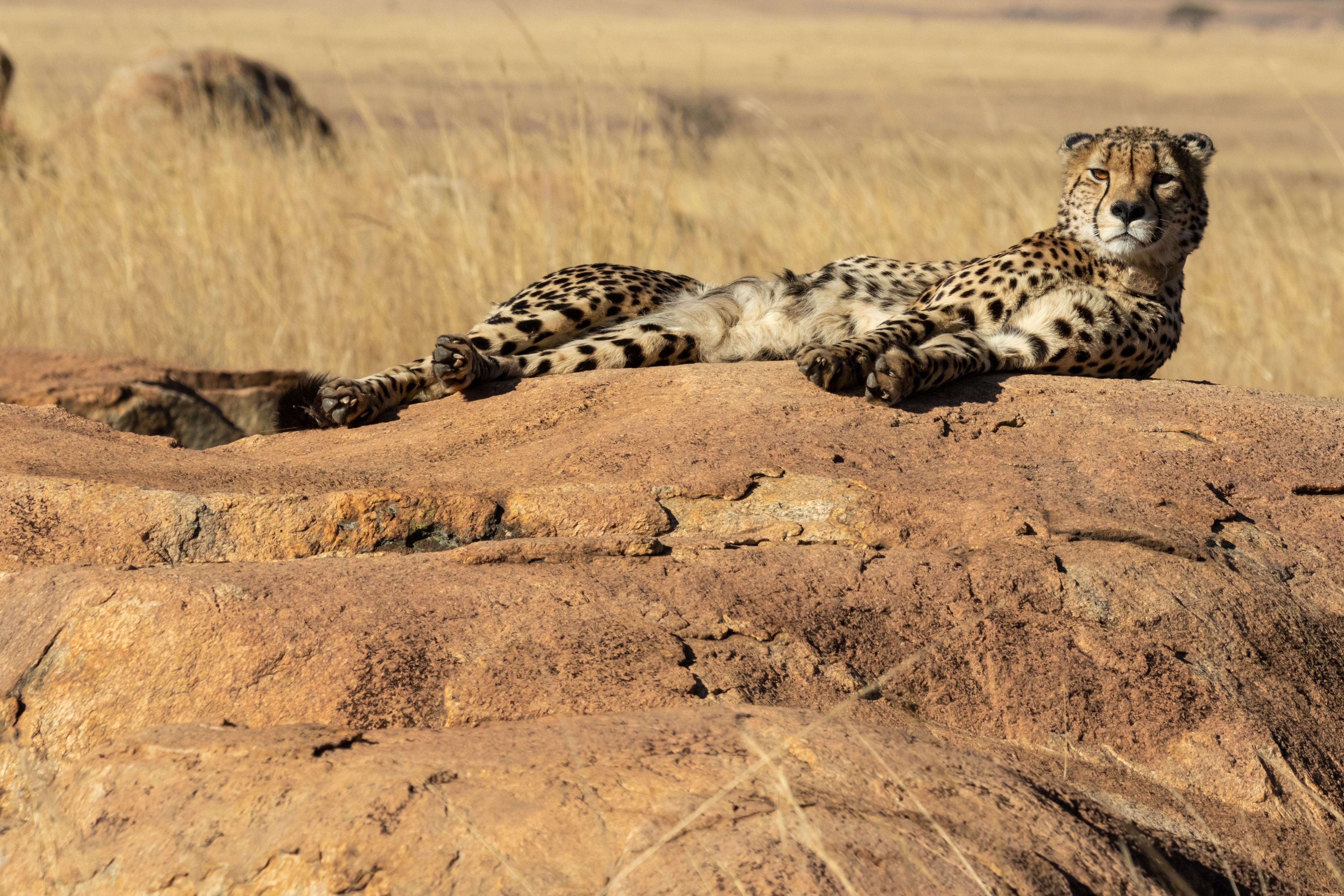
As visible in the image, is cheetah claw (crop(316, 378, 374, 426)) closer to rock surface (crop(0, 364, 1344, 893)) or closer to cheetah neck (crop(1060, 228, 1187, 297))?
rock surface (crop(0, 364, 1344, 893))

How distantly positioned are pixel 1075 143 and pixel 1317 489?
5.23 feet

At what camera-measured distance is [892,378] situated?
3.12 m

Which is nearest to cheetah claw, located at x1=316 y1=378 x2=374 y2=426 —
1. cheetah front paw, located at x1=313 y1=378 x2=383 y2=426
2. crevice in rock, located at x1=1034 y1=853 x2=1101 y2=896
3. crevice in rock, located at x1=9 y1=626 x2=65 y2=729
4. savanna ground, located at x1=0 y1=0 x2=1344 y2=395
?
cheetah front paw, located at x1=313 y1=378 x2=383 y2=426

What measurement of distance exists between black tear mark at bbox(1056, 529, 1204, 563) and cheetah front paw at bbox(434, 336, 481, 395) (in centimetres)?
180

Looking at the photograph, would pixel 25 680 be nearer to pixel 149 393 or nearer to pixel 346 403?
pixel 346 403

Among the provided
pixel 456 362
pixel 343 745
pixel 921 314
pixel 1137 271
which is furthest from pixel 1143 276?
pixel 343 745

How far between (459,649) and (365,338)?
13.3 feet

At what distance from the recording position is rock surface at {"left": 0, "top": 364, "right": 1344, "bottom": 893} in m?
1.61

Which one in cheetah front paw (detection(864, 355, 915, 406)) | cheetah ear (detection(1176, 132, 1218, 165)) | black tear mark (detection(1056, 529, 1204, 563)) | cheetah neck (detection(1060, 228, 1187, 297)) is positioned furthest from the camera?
cheetah ear (detection(1176, 132, 1218, 165))

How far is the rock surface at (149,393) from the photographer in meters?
4.13

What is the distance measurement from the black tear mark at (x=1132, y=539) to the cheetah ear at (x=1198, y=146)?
6.52 ft

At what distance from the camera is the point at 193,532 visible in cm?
255

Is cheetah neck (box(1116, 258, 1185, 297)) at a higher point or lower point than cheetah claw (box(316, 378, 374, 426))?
higher

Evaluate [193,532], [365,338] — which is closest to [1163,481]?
[193,532]
